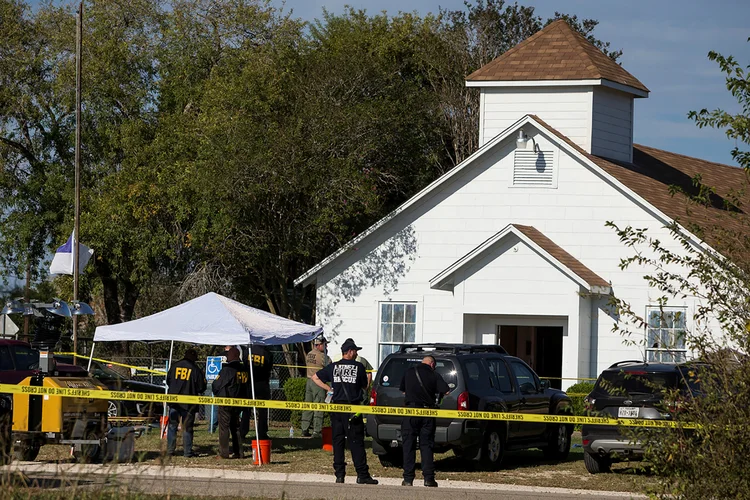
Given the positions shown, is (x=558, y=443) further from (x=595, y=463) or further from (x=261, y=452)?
(x=261, y=452)

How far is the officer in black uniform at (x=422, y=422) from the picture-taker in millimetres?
14625

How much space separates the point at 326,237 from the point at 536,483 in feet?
52.7

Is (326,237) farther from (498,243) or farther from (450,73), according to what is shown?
(450,73)

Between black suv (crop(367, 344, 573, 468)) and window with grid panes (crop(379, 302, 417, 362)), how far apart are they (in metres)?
8.46

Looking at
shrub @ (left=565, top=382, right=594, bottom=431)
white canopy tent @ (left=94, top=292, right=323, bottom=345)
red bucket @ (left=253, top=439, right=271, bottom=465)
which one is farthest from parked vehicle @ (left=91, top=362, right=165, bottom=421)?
shrub @ (left=565, top=382, right=594, bottom=431)

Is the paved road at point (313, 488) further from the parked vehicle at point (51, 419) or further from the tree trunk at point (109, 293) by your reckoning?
the tree trunk at point (109, 293)

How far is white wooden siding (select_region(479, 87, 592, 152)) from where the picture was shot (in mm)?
27547

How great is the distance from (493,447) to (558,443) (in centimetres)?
216

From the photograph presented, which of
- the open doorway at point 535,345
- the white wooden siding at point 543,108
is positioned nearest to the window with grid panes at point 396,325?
the open doorway at point 535,345

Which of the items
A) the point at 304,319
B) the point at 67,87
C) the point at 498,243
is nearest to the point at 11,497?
the point at 498,243

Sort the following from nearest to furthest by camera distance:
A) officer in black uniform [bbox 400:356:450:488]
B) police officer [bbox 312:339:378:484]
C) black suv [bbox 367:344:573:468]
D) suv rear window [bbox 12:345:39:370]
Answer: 1. officer in black uniform [bbox 400:356:450:488]
2. police officer [bbox 312:339:378:484]
3. black suv [bbox 367:344:573:468]
4. suv rear window [bbox 12:345:39:370]

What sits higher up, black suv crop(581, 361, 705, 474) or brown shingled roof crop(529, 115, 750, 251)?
brown shingled roof crop(529, 115, 750, 251)

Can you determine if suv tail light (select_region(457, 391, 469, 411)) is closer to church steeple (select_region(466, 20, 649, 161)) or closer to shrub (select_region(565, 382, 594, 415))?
shrub (select_region(565, 382, 594, 415))

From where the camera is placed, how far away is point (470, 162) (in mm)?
26609
